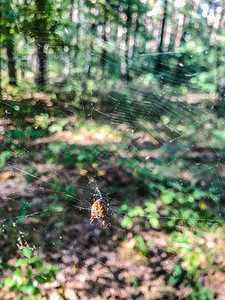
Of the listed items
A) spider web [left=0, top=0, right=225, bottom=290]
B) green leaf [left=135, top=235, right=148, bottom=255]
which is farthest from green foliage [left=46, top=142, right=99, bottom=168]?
green leaf [left=135, top=235, right=148, bottom=255]

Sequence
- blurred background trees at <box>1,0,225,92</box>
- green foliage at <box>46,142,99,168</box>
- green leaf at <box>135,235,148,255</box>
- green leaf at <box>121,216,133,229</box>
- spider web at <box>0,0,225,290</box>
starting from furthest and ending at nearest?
green foliage at <box>46,142,99,168</box>, blurred background trees at <box>1,0,225,92</box>, spider web at <box>0,0,225,290</box>, green leaf at <box>135,235,148,255</box>, green leaf at <box>121,216,133,229</box>

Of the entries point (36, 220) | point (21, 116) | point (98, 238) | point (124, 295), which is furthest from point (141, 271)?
point (21, 116)

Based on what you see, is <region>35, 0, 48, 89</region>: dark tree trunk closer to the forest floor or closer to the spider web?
the spider web

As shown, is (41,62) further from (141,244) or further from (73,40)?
(141,244)


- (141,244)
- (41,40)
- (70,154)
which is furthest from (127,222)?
(41,40)

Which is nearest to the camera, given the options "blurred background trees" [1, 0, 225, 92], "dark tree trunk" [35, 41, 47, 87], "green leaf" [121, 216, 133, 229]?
"green leaf" [121, 216, 133, 229]

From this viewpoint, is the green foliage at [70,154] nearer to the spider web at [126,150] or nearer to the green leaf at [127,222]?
the spider web at [126,150]

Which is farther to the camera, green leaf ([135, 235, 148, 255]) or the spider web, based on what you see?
the spider web

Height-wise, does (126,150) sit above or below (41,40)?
below

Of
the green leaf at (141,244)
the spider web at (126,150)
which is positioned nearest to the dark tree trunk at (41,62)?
the spider web at (126,150)

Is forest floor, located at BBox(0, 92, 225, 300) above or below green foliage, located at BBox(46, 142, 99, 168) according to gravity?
below

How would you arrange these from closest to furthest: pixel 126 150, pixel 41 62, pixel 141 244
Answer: pixel 141 244 → pixel 41 62 → pixel 126 150

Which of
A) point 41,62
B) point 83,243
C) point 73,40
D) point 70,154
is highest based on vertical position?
point 73,40
